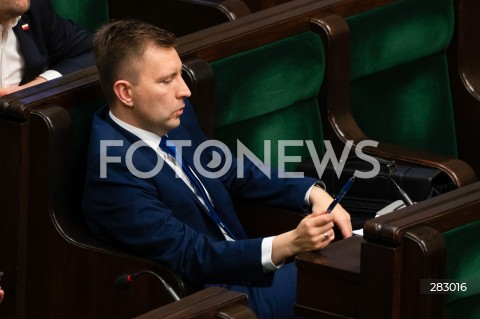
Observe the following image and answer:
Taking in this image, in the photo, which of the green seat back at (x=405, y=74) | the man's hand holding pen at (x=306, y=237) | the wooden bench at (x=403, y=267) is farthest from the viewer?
the green seat back at (x=405, y=74)

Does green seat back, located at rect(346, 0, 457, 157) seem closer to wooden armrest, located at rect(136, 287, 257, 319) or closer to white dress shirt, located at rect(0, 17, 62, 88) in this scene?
white dress shirt, located at rect(0, 17, 62, 88)

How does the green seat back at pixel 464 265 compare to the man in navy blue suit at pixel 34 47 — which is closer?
the green seat back at pixel 464 265

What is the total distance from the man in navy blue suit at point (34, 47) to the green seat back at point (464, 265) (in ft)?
3.01

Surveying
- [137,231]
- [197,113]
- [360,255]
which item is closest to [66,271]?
[137,231]

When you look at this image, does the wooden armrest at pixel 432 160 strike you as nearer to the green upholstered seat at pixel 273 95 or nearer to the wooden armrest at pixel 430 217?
the green upholstered seat at pixel 273 95

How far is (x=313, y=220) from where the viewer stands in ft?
6.52

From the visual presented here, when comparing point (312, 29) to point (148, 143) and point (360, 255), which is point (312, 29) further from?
point (360, 255)

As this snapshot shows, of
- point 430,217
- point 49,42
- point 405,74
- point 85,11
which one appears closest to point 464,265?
point 430,217

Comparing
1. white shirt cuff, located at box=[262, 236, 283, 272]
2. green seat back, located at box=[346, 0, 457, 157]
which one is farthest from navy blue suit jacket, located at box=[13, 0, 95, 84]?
white shirt cuff, located at box=[262, 236, 283, 272]

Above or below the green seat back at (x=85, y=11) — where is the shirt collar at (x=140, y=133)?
below

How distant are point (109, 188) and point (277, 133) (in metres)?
0.52

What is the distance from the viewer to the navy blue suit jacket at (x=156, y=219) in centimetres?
205

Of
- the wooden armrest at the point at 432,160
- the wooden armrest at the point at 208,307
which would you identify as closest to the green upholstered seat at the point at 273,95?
the wooden armrest at the point at 432,160

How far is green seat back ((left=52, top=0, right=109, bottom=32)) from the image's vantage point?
2.84m
